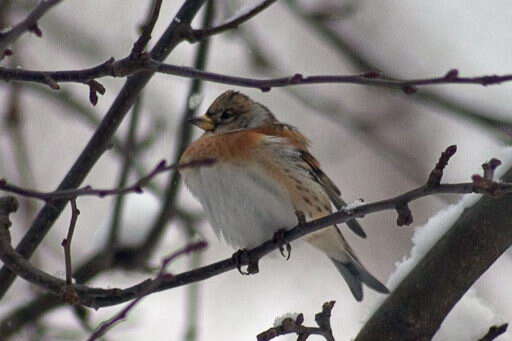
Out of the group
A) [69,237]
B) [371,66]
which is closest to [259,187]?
[371,66]

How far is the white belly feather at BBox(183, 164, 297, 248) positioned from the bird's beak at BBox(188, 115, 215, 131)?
0.50m

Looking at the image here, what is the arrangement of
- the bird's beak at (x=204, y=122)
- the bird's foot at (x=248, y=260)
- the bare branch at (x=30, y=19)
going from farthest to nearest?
the bird's beak at (x=204, y=122)
the bird's foot at (x=248, y=260)
the bare branch at (x=30, y=19)

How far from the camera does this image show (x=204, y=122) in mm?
4707

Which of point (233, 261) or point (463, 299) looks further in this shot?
point (463, 299)

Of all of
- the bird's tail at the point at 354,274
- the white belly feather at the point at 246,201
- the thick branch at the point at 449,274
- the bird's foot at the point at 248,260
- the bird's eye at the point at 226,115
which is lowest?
the thick branch at the point at 449,274

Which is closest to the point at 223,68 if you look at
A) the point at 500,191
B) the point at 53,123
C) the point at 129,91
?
the point at 53,123

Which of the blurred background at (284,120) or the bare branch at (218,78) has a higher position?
the blurred background at (284,120)

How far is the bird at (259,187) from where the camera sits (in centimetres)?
405

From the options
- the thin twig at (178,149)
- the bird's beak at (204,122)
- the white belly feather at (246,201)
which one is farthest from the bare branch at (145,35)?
the bird's beak at (204,122)

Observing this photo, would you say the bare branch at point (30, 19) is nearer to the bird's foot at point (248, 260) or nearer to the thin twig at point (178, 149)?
the bird's foot at point (248, 260)

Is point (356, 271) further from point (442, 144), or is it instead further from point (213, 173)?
point (442, 144)

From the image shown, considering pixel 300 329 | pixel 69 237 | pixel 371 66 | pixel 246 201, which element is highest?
pixel 371 66

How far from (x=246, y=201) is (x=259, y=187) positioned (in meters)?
0.10

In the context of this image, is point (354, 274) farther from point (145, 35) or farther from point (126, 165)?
point (145, 35)
